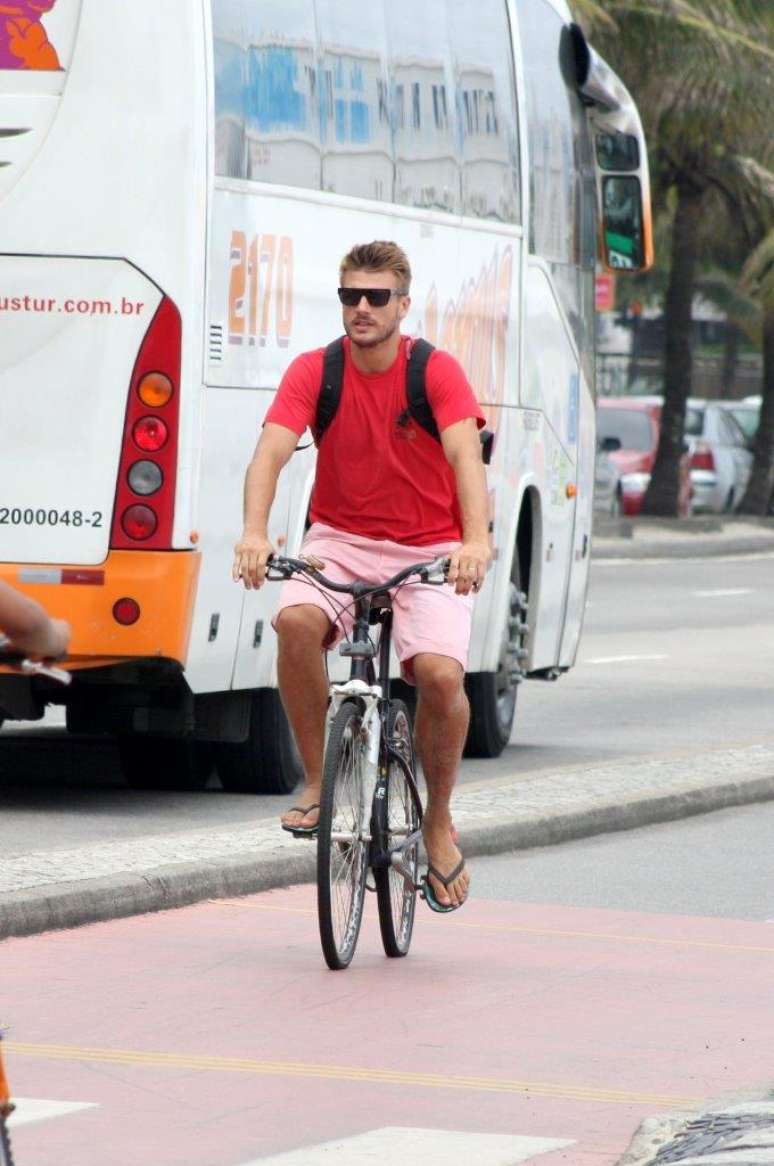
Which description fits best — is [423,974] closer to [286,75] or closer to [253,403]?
[253,403]

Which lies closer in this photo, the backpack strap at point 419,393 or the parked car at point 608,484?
the backpack strap at point 419,393

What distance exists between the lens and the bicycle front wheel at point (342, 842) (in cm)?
754

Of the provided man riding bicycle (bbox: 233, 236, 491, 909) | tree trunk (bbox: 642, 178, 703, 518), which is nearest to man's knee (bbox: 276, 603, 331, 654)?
man riding bicycle (bbox: 233, 236, 491, 909)

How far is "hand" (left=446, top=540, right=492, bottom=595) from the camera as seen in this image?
7.70 metres

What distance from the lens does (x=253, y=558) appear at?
7.66 meters

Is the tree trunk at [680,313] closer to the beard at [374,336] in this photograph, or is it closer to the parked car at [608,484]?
the parked car at [608,484]

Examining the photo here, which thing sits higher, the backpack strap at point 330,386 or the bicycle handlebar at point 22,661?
the backpack strap at point 330,386

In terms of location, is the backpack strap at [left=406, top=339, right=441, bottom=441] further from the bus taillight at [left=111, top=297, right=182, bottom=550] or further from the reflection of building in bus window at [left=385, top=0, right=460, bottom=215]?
the reflection of building in bus window at [left=385, top=0, right=460, bottom=215]

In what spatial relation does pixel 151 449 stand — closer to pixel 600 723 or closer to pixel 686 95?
pixel 600 723

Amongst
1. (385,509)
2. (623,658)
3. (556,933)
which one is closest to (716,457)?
(623,658)

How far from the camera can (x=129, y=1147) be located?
564 cm

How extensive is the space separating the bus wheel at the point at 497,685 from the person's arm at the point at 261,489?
18.7ft

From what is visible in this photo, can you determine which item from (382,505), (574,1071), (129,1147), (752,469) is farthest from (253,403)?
(752,469)

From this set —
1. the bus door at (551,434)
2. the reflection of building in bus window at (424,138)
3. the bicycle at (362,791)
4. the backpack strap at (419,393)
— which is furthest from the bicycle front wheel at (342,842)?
the bus door at (551,434)
